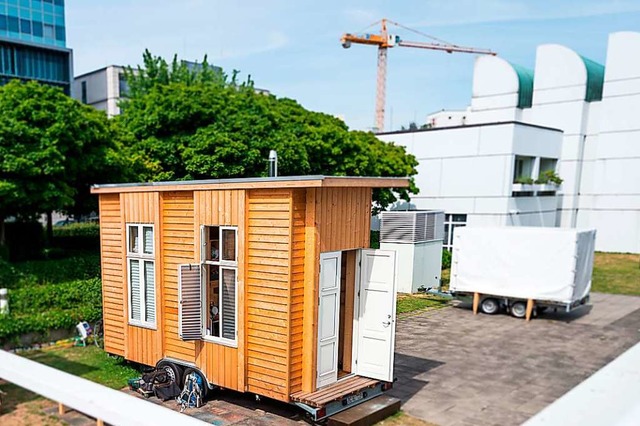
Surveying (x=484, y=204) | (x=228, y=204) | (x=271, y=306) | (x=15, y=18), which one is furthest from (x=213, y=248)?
(x=15, y=18)

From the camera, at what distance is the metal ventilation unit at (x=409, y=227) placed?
54.9ft

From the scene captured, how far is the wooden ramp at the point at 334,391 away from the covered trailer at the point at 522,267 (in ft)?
25.8

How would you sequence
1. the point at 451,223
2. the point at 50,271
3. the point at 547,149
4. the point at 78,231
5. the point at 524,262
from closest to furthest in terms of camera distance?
the point at 50,271
the point at 524,262
the point at 78,231
the point at 451,223
the point at 547,149

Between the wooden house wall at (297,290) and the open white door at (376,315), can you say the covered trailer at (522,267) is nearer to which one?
the open white door at (376,315)

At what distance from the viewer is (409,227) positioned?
16766mm

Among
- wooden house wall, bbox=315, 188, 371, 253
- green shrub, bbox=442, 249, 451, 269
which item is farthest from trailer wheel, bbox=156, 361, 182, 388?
green shrub, bbox=442, 249, 451, 269

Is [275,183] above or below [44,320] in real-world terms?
above

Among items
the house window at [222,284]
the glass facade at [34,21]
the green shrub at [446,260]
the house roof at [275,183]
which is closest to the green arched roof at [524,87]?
the green shrub at [446,260]

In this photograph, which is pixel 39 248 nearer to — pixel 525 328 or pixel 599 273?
pixel 525 328

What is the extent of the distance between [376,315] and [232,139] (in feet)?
36.2

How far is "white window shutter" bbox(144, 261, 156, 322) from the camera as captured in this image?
8148 mm

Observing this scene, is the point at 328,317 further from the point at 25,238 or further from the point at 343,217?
the point at 25,238

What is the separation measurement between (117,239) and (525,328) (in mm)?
10195

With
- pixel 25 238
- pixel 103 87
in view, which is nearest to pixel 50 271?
pixel 25 238
